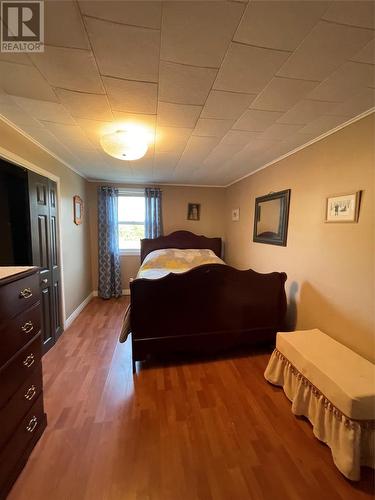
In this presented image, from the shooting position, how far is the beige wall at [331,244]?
5.30 feet

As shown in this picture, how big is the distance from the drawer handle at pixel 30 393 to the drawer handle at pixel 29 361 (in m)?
0.14

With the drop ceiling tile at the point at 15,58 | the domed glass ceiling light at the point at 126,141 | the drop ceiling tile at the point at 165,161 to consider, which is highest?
the drop ceiling tile at the point at 165,161

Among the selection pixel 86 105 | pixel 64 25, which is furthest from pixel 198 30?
pixel 86 105

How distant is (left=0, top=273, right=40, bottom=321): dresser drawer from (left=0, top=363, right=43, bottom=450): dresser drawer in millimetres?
463

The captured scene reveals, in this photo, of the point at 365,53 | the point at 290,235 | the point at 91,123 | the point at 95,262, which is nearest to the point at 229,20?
the point at 365,53

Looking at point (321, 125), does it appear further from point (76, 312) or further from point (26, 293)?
point (76, 312)

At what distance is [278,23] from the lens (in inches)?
34.5

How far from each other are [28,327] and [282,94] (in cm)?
216

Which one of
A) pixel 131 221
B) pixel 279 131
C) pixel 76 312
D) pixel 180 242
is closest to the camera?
pixel 279 131

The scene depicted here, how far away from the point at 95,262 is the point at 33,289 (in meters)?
2.95

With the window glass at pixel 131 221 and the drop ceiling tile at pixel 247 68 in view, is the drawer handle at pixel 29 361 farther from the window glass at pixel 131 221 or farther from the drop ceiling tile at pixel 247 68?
the window glass at pixel 131 221

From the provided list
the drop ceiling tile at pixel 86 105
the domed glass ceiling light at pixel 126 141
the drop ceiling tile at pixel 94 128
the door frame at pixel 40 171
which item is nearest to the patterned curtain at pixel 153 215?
the door frame at pixel 40 171

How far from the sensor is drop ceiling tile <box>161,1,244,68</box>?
0.82 m

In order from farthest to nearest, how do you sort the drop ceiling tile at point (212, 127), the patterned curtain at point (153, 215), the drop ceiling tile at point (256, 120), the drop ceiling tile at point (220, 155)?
the patterned curtain at point (153, 215), the drop ceiling tile at point (220, 155), the drop ceiling tile at point (212, 127), the drop ceiling tile at point (256, 120)
